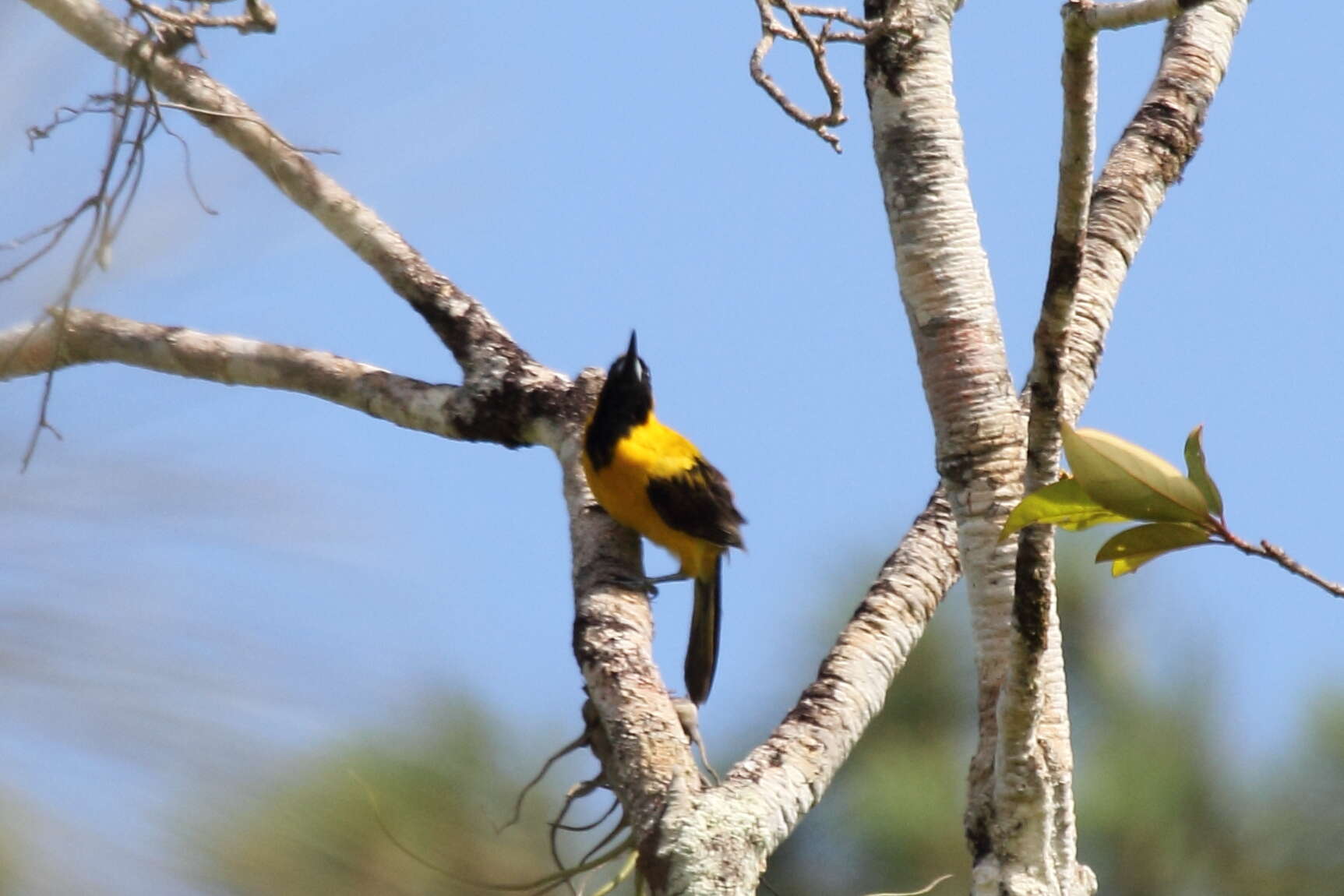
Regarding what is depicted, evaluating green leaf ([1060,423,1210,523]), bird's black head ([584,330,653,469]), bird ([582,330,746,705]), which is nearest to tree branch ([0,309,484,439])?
bird's black head ([584,330,653,469])

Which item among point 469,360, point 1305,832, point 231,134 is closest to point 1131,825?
point 1305,832

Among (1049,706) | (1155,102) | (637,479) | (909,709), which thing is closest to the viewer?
(1049,706)

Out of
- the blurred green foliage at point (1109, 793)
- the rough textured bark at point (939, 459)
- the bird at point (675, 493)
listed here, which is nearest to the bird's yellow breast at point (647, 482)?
the bird at point (675, 493)

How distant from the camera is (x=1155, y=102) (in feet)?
8.67

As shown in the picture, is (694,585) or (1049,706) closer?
(1049,706)

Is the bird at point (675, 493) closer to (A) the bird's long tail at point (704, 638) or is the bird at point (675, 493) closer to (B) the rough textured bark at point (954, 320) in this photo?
(A) the bird's long tail at point (704, 638)

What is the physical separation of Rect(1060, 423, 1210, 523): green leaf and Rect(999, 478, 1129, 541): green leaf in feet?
0.13

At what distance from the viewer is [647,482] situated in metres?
3.29

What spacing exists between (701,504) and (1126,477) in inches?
91.7

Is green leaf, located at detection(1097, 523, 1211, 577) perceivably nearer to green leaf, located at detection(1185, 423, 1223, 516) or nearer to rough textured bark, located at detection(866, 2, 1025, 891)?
green leaf, located at detection(1185, 423, 1223, 516)

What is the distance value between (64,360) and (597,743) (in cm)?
133

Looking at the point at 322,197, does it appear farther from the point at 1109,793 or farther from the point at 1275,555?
Result: the point at 1109,793

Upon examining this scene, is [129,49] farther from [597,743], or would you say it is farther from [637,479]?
[637,479]

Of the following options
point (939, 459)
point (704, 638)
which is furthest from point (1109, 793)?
point (939, 459)
